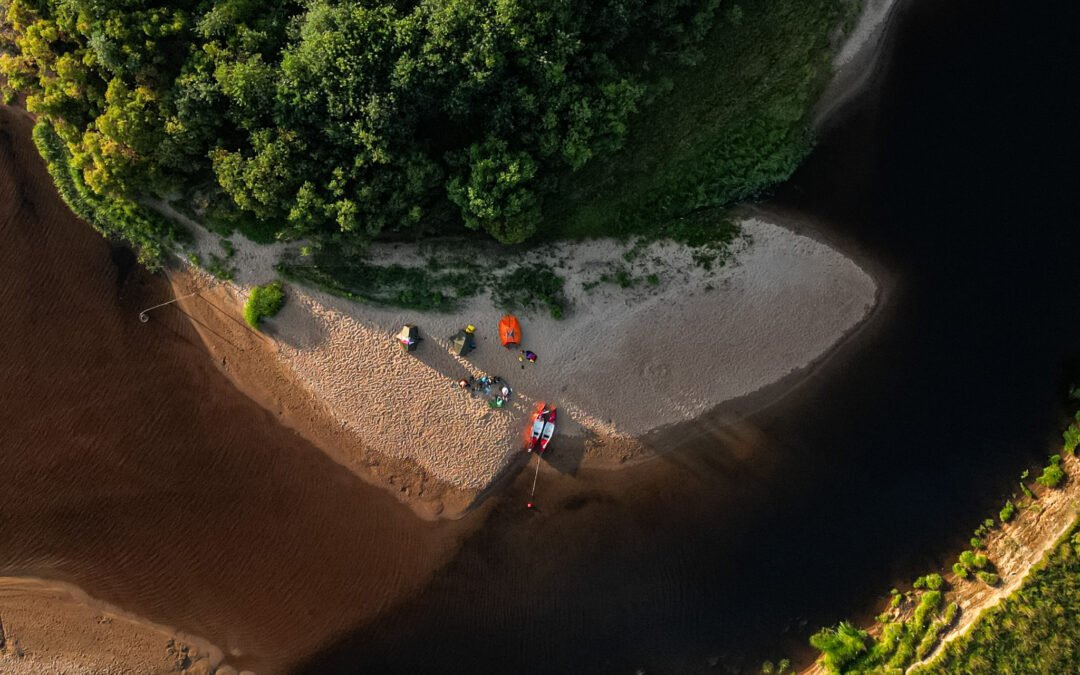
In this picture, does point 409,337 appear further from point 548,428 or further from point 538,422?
point 548,428

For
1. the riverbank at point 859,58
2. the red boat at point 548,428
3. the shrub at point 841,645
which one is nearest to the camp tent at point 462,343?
the red boat at point 548,428

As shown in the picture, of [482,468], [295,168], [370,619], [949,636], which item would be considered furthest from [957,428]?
[295,168]

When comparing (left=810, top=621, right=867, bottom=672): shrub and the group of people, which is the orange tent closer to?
the group of people

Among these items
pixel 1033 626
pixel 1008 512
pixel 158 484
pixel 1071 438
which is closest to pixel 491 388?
pixel 158 484

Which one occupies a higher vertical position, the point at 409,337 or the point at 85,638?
the point at 409,337

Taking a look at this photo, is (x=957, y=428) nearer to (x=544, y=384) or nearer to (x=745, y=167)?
(x=745, y=167)

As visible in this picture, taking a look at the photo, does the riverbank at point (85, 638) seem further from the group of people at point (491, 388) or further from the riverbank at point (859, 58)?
the riverbank at point (859, 58)

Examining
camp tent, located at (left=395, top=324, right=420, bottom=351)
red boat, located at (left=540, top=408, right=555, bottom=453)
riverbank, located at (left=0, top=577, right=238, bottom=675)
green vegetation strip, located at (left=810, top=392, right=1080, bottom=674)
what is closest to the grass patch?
camp tent, located at (left=395, top=324, right=420, bottom=351)
